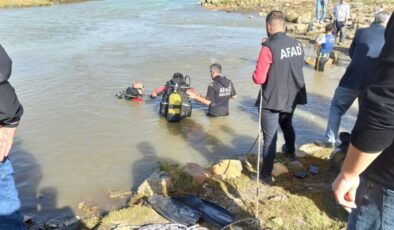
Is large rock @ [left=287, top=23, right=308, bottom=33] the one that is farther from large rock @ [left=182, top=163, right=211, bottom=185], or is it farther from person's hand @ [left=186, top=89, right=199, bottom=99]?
large rock @ [left=182, top=163, right=211, bottom=185]

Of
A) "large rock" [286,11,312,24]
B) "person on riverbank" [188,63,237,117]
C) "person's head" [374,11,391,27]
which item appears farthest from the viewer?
"large rock" [286,11,312,24]

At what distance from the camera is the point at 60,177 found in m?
5.91

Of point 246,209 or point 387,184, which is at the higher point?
point 387,184

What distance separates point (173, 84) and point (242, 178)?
356 centimetres

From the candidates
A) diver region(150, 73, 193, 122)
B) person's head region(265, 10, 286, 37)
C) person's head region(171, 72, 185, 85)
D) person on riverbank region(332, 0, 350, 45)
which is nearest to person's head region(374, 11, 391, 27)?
person's head region(265, 10, 286, 37)

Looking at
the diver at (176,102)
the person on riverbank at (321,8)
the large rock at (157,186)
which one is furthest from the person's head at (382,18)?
the person on riverbank at (321,8)

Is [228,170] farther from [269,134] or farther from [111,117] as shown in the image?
[111,117]

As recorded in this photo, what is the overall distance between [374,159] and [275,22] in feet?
9.13

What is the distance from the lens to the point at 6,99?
8.63 ft

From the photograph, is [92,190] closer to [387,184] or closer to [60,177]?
[60,177]

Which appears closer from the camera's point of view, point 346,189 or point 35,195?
point 346,189

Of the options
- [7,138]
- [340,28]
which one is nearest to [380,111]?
[7,138]

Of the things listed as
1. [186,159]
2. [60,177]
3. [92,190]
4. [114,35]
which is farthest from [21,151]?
[114,35]

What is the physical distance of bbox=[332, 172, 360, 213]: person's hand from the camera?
179cm
